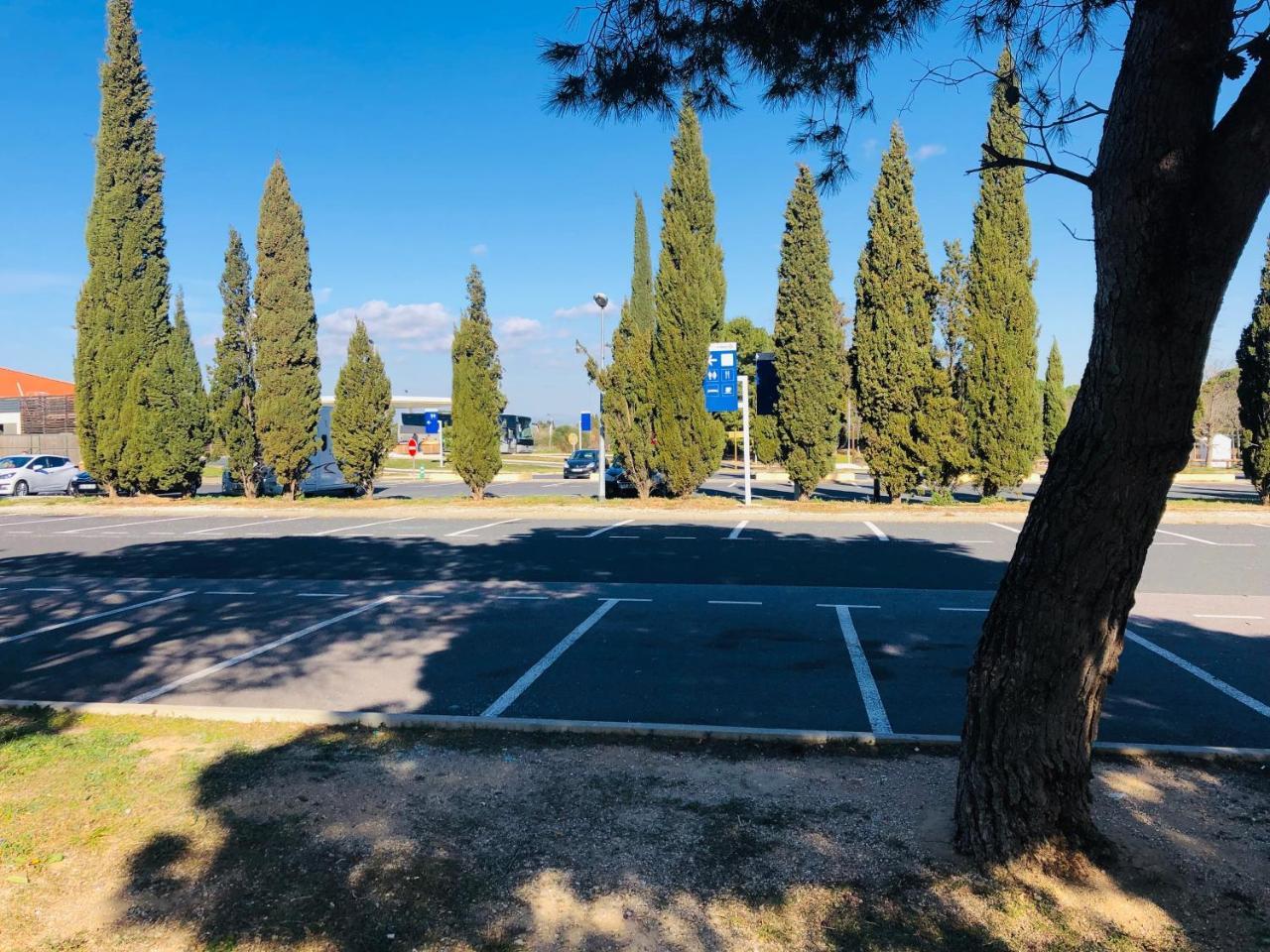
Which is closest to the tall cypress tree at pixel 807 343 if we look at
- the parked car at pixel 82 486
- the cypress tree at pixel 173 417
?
the cypress tree at pixel 173 417

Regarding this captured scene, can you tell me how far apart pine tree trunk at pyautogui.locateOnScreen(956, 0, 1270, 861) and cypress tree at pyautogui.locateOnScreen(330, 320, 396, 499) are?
23.8m

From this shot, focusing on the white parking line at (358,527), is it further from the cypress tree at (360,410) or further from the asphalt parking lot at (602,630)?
the cypress tree at (360,410)

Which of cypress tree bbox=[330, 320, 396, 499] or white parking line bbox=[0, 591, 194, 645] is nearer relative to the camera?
white parking line bbox=[0, 591, 194, 645]

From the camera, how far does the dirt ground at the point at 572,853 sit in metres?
3.02

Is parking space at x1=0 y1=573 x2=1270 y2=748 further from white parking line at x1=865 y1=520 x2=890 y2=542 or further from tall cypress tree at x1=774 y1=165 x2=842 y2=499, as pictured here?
tall cypress tree at x1=774 y1=165 x2=842 y2=499

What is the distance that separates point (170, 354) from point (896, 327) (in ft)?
69.4

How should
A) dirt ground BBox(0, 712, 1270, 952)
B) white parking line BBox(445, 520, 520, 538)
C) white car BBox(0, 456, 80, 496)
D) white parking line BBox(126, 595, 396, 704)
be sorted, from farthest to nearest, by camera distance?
white car BBox(0, 456, 80, 496), white parking line BBox(445, 520, 520, 538), white parking line BBox(126, 595, 396, 704), dirt ground BBox(0, 712, 1270, 952)

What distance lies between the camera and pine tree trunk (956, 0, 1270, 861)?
3.07 metres

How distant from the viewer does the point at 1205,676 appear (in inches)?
253

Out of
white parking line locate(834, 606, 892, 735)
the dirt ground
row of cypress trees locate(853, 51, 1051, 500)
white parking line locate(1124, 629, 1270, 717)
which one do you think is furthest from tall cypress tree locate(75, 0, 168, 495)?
white parking line locate(1124, 629, 1270, 717)

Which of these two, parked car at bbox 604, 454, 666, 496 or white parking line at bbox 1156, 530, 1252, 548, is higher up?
parked car at bbox 604, 454, 666, 496

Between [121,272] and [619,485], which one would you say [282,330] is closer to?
[121,272]

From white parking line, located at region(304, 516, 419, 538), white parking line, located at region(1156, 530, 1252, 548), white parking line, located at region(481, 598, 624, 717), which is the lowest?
white parking line, located at region(304, 516, 419, 538)

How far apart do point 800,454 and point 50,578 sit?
17.7 m
